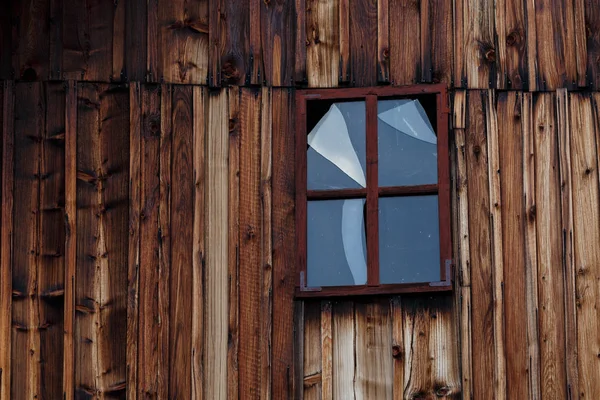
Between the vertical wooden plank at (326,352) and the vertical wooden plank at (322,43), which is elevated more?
the vertical wooden plank at (322,43)

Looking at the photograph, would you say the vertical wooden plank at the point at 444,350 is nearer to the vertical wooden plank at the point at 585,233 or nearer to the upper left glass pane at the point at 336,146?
the vertical wooden plank at the point at 585,233

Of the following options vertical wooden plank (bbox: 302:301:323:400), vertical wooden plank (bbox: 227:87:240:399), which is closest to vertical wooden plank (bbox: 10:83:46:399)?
vertical wooden plank (bbox: 227:87:240:399)

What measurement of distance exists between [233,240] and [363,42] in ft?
4.90

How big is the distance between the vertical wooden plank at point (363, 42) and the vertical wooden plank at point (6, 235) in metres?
2.14

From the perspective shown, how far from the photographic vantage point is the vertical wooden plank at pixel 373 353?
25.0 feet

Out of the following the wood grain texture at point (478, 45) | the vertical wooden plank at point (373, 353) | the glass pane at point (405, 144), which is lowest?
the vertical wooden plank at point (373, 353)

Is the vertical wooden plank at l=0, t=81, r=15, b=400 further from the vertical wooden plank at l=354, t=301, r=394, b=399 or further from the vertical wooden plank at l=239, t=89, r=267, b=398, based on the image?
the vertical wooden plank at l=354, t=301, r=394, b=399

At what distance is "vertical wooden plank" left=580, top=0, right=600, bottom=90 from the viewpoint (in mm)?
8133

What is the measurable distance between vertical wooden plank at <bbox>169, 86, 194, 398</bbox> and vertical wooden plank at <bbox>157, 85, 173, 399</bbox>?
0.02 m

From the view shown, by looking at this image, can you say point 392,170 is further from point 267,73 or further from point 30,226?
point 30,226

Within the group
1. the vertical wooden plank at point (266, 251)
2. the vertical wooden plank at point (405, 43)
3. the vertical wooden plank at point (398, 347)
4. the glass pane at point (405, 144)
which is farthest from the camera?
the vertical wooden plank at point (405, 43)

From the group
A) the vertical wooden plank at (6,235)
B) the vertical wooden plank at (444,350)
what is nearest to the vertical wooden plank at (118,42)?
the vertical wooden plank at (6,235)

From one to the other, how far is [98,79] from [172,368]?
73.5 inches

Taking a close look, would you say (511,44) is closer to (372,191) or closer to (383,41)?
(383,41)
